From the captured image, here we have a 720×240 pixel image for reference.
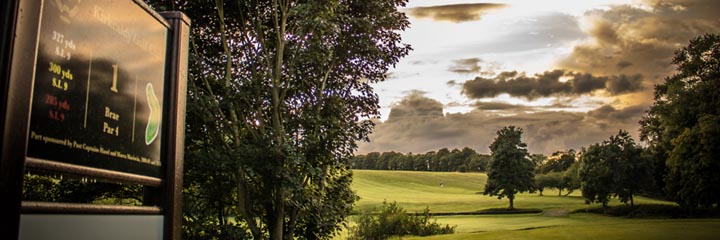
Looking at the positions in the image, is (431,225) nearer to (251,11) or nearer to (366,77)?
(366,77)

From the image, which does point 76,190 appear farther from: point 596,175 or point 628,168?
point 596,175

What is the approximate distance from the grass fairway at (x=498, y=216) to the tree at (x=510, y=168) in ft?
6.26

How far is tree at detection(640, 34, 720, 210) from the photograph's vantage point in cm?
3067

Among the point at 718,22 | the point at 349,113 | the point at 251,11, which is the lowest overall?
the point at 349,113

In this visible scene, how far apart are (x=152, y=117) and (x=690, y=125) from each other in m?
38.4

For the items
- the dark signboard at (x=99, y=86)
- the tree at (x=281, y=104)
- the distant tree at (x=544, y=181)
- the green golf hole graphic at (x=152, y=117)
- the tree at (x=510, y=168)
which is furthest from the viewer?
the distant tree at (x=544, y=181)

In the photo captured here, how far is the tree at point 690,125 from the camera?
3067cm

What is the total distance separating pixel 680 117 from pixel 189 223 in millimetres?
32416

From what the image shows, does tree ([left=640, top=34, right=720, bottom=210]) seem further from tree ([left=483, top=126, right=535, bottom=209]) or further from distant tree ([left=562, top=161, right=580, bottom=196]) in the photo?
tree ([left=483, top=126, right=535, bottom=209])

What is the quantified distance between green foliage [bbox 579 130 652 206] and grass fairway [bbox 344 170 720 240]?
1946 mm

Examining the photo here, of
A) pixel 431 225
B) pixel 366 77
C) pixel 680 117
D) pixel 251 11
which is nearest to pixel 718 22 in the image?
pixel 680 117

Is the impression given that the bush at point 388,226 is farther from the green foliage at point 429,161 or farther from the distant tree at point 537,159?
the green foliage at point 429,161

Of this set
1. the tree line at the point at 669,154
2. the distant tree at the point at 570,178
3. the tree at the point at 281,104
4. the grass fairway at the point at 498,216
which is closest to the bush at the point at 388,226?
the grass fairway at the point at 498,216

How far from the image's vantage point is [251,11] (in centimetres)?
1466
